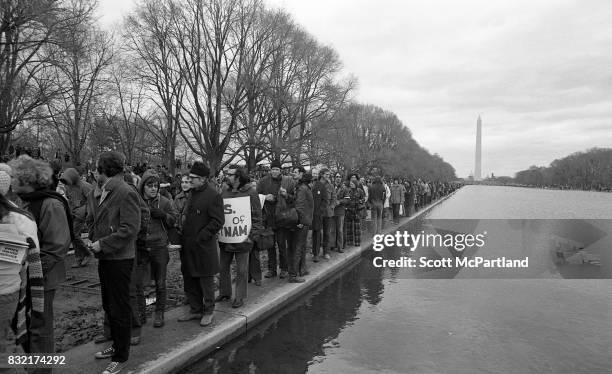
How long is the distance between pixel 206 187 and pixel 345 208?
6418 millimetres

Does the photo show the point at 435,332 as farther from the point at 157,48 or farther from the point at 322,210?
the point at 157,48

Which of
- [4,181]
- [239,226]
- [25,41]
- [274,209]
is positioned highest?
[25,41]

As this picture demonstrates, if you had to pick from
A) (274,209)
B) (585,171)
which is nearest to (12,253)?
(274,209)

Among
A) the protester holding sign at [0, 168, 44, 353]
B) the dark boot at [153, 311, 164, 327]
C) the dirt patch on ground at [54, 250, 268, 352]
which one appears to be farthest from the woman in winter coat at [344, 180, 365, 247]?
the protester holding sign at [0, 168, 44, 353]

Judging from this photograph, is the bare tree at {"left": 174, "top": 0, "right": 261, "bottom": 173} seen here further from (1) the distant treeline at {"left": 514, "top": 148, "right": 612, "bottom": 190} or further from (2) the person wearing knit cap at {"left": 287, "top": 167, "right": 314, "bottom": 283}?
(1) the distant treeline at {"left": 514, "top": 148, "right": 612, "bottom": 190}

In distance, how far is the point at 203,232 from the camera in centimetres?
495

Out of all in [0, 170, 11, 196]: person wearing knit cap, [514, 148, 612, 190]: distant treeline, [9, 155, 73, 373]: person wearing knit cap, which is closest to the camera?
[0, 170, 11, 196]: person wearing knit cap

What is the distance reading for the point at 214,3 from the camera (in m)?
22.5

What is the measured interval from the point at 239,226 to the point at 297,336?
1.65m

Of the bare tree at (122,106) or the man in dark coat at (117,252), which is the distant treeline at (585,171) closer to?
the bare tree at (122,106)

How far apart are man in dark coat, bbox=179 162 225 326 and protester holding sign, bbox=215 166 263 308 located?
606 mm

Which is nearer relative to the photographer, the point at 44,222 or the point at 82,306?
the point at 44,222

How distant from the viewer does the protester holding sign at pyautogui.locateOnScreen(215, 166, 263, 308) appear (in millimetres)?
5828

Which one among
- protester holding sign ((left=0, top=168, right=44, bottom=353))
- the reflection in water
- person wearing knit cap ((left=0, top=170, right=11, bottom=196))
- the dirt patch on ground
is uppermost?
person wearing knit cap ((left=0, top=170, right=11, bottom=196))
